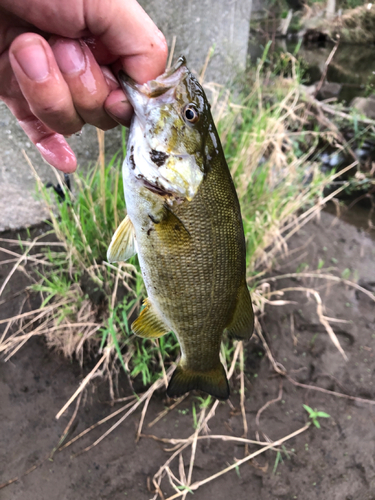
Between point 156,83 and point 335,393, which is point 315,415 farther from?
point 156,83

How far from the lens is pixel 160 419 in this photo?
194 centimetres

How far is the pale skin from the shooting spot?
0.78 meters

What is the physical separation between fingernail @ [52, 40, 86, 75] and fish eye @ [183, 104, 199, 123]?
293mm

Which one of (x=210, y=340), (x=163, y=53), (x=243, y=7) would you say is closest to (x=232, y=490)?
(x=210, y=340)

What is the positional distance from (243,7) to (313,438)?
3.82m

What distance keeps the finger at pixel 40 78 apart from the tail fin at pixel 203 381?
93 cm

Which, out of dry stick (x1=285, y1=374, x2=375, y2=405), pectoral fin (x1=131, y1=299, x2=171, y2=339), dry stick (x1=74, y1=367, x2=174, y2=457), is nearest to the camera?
pectoral fin (x1=131, y1=299, x2=171, y2=339)

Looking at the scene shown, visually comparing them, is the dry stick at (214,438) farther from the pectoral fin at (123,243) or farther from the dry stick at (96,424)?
the pectoral fin at (123,243)

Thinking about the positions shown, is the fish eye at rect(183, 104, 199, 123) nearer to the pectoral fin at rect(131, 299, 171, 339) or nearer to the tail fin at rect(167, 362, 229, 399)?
the pectoral fin at rect(131, 299, 171, 339)

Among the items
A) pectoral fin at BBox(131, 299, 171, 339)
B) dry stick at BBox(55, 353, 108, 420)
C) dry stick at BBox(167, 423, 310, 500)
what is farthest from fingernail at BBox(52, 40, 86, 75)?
dry stick at BBox(167, 423, 310, 500)

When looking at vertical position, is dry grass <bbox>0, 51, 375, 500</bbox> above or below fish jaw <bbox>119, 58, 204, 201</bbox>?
below

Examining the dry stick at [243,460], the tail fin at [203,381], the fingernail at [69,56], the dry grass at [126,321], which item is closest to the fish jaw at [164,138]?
the fingernail at [69,56]

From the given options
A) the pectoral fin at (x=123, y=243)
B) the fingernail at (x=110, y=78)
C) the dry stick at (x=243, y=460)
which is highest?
the fingernail at (x=110, y=78)

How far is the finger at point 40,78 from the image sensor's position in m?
0.76
